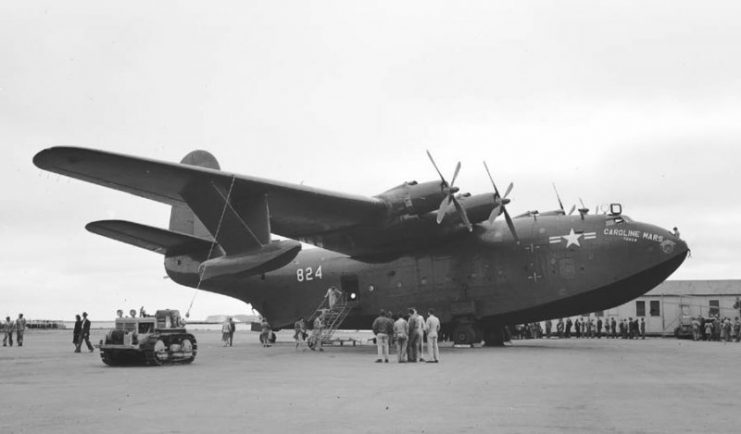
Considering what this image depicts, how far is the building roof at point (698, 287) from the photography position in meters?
43.8

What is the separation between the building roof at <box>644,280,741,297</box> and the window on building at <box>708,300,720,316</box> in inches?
41.6

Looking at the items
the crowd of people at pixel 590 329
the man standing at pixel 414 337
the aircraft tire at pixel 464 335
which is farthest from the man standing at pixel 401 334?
the crowd of people at pixel 590 329

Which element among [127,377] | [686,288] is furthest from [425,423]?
[686,288]

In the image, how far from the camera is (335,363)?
18891mm

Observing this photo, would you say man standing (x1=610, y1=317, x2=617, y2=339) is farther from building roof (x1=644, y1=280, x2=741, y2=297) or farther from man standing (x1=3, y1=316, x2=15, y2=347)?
man standing (x1=3, y1=316, x2=15, y2=347)

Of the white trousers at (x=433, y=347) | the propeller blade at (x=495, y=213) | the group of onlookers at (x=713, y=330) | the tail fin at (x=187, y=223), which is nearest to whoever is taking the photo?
the white trousers at (x=433, y=347)

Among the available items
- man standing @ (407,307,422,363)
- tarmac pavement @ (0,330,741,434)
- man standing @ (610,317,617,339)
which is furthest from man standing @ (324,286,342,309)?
man standing @ (610,317,617,339)

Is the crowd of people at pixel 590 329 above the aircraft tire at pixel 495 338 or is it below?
below

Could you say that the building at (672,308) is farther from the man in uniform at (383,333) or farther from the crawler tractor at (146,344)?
the crawler tractor at (146,344)

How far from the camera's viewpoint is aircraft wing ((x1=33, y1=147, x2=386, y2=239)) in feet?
58.3

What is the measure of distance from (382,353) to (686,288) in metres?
30.6

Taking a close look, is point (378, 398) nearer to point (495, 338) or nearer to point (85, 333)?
point (495, 338)

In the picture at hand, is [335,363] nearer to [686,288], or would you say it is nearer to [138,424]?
[138,424]

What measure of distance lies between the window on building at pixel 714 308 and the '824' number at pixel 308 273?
2618cm
